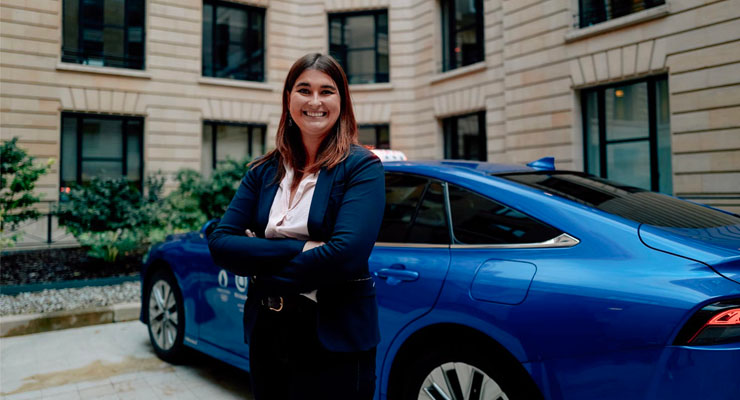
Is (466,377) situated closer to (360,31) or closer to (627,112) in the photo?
(627,112)

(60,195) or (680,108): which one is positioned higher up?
(680,108)

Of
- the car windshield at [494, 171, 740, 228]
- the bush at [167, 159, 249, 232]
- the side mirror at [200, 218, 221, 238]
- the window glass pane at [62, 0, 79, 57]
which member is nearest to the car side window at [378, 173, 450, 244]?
the car windshield at [494, 171, 740, 228]

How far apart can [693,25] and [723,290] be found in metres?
10.3

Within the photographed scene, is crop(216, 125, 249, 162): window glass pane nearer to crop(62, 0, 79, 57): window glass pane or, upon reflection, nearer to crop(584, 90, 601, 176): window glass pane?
crop(62, 0, 79, 57): window glass pane

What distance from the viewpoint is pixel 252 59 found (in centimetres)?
1667

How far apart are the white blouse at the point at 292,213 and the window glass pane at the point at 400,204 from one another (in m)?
1.30

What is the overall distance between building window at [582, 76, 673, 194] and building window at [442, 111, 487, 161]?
356cm

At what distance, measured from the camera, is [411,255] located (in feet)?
8.67

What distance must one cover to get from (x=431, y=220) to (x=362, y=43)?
15.9 m

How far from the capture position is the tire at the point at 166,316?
4172 millimetres

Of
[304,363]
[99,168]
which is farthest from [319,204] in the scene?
[99,168]

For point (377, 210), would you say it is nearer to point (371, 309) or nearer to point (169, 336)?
point (371, 309)

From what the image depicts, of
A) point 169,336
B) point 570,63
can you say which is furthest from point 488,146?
point 169,336

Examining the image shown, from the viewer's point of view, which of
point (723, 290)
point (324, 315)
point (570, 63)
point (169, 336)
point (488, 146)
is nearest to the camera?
point (324, 315)
